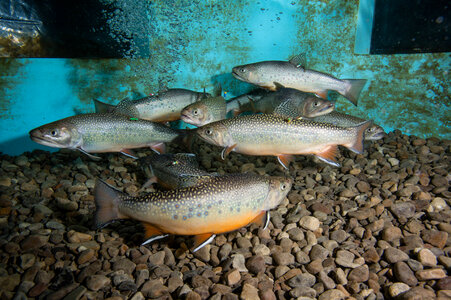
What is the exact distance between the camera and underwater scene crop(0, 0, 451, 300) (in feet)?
8.17

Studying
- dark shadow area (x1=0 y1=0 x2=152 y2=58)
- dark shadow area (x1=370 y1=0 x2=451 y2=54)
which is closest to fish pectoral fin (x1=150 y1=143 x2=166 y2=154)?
dark shadow area (x1=0 y1=0 x2=152 y2=58)

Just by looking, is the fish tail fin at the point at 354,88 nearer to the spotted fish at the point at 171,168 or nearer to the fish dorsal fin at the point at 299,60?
the fish dorsal fin at the point at 299,60

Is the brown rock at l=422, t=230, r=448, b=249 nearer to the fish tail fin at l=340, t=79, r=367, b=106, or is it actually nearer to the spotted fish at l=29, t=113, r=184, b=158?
the fish tail fin at l=340, t=79, r=367, b=106

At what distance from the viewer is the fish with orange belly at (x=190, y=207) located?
2.46 metres

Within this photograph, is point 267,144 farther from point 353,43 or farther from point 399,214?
point 353,43

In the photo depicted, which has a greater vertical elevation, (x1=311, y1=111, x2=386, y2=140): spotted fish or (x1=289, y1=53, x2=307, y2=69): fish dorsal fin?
(x1=289, y1=53, x2=307, y2=69): fish dorsal fin

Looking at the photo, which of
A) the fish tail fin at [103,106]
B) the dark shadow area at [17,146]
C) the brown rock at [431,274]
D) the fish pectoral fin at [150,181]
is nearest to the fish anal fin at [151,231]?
the fish pectoral fin at [150,181]

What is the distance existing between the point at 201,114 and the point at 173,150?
149cm

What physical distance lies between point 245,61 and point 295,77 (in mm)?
1653

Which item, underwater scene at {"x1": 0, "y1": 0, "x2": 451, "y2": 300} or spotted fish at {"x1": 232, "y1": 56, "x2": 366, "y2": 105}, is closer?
underwater scene at {"x1": 0, "y1": 0, "x2": 451, "y2": 300}

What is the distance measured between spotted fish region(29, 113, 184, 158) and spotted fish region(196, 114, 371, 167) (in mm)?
914

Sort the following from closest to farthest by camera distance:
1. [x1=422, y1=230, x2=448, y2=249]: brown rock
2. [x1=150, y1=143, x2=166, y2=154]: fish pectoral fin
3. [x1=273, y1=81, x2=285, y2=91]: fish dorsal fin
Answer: [x1=422, y1=230, x2=448, y2=249]: brown rock < [x1=150, y1=143, x2=166, y2=154]: fish pectoral fin < [x1=273, y1=81, x2=285, y2=91]: fish dorsal fin

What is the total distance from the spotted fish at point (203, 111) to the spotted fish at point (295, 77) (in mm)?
860

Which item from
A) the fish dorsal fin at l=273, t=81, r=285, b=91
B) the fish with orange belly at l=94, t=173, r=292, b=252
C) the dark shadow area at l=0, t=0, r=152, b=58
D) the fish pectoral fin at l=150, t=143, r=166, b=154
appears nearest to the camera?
the fish with orange belly at l=94, t=173, r=292, b=252
